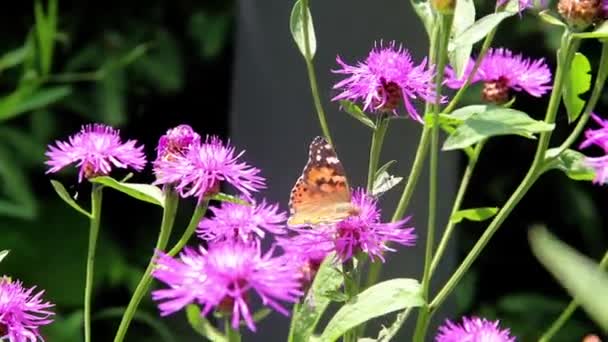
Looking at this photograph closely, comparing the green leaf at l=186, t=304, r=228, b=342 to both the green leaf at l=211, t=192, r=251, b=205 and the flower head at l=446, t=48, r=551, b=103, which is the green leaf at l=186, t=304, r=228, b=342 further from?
the flower head at l=446, t=48, r=551, b=103

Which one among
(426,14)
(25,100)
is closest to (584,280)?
(426,14)

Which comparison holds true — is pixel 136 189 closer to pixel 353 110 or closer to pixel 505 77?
pixel 353 110

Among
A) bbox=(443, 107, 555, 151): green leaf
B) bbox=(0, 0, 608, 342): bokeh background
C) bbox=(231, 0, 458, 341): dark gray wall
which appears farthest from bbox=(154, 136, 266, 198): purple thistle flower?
bbox=(0, 0, 608, 342): bokeh background

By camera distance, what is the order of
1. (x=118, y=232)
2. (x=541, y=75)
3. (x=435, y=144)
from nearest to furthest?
1. (x=435, y=144)
2. (x=541, y=75)
3. (x=118, y=232)

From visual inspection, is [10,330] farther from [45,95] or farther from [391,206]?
[45,95]

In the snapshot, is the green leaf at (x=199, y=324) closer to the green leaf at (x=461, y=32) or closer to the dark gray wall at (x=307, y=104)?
the green leaf at (x=461, y=32)

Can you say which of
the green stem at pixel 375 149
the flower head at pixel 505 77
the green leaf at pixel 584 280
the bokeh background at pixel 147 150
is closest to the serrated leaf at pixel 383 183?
the green stem at pixel 375 149

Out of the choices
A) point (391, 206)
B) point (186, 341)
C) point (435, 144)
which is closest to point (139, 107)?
point (186, 341)
